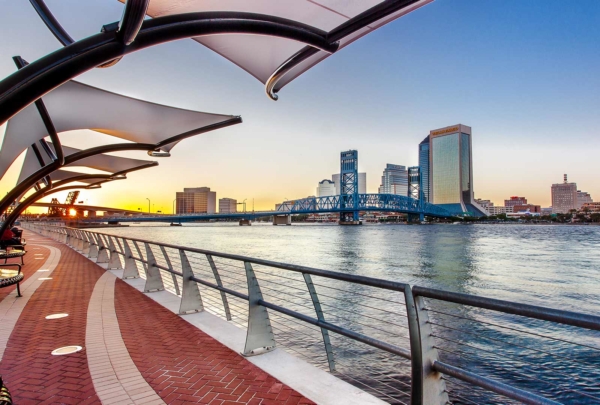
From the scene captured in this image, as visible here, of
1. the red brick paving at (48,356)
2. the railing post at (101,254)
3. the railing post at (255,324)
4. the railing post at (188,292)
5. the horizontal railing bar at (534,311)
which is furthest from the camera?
the railing post at (101,254)

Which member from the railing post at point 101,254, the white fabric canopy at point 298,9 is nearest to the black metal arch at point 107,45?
the white fabric canopy at point 298,9

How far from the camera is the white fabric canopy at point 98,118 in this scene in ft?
32.0

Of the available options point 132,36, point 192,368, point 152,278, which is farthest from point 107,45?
point 152,278

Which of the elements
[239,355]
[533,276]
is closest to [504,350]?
[239,355]

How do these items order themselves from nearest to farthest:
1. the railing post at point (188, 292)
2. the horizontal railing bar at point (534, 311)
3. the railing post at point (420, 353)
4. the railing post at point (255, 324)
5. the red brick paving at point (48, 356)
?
1. the horizontal railing bar at point (534, 311)
2. the railing post at point (420, 353)
3. the red brick paving at point (48, 356)
4. the railing post at point (255, 324)
5. the railing post at point (188, 292)

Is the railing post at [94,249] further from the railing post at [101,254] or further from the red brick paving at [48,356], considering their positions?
the red brick paving at [48,356]

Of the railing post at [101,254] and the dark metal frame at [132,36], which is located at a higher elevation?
the dark metal frame at [132,36]

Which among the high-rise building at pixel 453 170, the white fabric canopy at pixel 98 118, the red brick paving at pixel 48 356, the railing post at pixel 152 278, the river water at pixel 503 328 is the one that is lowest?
the river water at pixel 503 328

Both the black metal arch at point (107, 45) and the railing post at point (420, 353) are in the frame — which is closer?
the railing post at point (420, 353)

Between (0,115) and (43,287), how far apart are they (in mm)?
6277

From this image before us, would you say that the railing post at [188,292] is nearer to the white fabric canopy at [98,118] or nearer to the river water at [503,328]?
the river water at [503,328]

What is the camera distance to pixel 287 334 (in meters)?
9.41

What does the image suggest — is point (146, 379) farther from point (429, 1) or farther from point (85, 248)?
point (85, 248)

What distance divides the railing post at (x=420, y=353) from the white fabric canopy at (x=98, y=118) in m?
9.91
